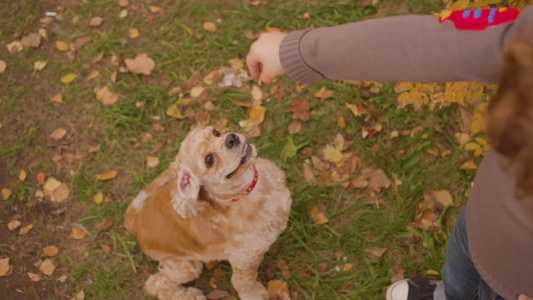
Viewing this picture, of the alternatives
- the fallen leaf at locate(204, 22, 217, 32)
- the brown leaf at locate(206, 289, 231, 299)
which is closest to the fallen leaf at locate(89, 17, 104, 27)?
the fallen leaf at locate(204, 22, 217, 32)

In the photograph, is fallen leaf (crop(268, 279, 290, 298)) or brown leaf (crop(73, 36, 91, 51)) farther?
brown leaf (crop(73, 36, 91, 51))

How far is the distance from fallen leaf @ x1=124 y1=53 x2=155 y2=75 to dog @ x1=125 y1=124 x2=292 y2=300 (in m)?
1.74

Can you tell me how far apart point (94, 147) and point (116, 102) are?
56cm

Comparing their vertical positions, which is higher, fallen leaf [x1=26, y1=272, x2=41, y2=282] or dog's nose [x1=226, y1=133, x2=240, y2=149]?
dog's nose [x1=226, y1=133, x2=240, y2=149]

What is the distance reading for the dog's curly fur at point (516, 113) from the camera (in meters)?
1.05

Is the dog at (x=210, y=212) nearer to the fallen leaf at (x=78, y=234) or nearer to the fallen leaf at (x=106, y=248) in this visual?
the fallen leaf at (x=106, y=248)

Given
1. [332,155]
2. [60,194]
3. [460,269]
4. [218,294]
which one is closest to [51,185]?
[60,194]

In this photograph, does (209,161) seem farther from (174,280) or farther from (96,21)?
(96,21)

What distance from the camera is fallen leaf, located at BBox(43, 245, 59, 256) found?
3.81 metres

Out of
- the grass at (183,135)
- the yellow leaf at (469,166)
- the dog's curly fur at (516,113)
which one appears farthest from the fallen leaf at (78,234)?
the dog's curly fur at (516,113)

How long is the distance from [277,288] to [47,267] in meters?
2.19

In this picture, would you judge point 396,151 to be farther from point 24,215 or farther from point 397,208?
point 24,215

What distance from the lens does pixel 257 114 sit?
416 cm

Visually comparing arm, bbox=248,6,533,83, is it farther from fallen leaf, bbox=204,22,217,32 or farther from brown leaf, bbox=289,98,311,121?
fallen leaf, bbox=204,22,217,32
